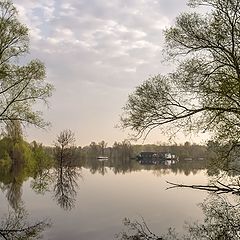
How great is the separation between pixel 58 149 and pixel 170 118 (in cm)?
5466

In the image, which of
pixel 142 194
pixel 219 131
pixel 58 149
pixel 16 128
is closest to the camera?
pixel 219 131

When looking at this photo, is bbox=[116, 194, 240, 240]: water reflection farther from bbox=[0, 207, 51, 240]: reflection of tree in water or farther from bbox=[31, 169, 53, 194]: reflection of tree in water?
bbox=[31, 169, 53, 194]: reflection of tree in water

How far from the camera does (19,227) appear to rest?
14.1 m

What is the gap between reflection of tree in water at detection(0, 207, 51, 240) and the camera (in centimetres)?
1248

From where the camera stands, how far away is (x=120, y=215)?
17.4 metres

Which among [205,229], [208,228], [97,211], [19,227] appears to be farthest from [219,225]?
[19,227]

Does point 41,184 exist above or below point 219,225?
above

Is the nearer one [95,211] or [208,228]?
[208,228]

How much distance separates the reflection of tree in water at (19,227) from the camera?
12.5m

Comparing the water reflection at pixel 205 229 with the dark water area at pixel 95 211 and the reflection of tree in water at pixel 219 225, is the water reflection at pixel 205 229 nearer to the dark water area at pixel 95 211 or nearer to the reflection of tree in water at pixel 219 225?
the reflection of tree in water at pixel 219 225

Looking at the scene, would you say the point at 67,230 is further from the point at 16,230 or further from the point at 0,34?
the point at 0,34

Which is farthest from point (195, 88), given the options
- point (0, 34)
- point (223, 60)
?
point (0, 34)

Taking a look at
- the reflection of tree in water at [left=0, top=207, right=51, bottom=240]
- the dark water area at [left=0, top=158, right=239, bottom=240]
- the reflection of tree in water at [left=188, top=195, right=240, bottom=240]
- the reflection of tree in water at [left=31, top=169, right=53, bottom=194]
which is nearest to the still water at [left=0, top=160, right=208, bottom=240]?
the dark water area at [left=0, top=158, right=239, bottom=240]

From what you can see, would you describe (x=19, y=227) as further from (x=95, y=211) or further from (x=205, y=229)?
(x=205, y=229)
